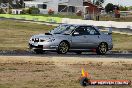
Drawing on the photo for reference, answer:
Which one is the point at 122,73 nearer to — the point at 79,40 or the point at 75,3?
the point at 79,40

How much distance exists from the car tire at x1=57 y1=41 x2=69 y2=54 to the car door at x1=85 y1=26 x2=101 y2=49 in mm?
1474

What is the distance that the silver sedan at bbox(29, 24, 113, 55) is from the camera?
21448mm

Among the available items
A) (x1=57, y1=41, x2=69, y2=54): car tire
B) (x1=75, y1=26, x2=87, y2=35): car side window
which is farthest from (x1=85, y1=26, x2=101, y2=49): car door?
(x1=57, y1=41, x2=69, y2=54): car tire

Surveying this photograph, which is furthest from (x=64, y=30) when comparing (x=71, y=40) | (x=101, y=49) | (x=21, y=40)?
(x=21, y=40)

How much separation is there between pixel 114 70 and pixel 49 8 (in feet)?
407

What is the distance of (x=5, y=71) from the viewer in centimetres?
1448

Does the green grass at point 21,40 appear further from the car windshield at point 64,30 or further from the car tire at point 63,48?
the car tire at point 63,48

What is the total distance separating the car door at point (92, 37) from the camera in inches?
903

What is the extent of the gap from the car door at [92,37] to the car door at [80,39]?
0.20 m

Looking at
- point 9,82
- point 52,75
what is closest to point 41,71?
point 52,75

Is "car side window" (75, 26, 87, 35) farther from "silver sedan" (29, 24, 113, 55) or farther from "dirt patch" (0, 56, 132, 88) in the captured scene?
"dirt patch" (0, 56, 132, 88)

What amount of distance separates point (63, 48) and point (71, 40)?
0.63m

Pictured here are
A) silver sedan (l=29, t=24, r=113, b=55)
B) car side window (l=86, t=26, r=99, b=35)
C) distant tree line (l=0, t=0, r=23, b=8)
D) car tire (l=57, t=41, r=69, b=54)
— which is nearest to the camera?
silver sedan (l=29, t=24, r=113, b=55)

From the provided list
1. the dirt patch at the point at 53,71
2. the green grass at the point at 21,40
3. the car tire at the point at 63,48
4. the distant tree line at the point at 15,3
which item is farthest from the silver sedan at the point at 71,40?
the distant tree line at the point at 15,3
